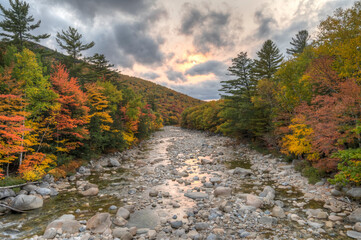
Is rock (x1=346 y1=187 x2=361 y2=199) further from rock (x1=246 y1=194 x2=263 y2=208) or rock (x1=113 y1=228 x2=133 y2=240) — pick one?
rock (x1=113 y1=228 x2=133 y2=240)

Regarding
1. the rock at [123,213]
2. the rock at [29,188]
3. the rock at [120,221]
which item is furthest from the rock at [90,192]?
the rock at [120,221]

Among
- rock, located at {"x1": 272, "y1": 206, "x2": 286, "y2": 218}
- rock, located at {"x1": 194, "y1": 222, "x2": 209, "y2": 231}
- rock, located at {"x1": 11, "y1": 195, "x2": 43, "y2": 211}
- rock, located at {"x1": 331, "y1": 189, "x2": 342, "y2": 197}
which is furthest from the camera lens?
rock, located at {"x1": 331, "y1": 189, "x2": 342, "y2": 197}

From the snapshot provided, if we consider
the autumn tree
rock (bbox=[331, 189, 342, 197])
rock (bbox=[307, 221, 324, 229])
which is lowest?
rock (bbox=[307, 221, 324, 229])

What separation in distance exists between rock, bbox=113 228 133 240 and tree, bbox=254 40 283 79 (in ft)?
115

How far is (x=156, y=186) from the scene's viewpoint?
14008 mm

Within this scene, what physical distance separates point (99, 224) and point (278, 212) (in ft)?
27.4

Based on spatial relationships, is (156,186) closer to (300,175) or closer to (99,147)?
(300,175)

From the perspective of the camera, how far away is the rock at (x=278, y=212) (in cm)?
857

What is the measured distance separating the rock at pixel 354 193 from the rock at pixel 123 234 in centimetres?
1118

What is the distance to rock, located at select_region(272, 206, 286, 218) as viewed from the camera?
28.1 ft

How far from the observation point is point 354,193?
31.1ft

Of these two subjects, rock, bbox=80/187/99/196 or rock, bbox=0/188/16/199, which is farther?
rock, bbox=80/187/99/196

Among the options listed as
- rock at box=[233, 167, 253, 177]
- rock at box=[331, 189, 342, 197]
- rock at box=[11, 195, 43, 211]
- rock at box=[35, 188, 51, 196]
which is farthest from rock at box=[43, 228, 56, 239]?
rock at box=[331, 189, 342, 197]

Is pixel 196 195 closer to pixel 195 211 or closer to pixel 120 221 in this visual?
pixel 195 211
